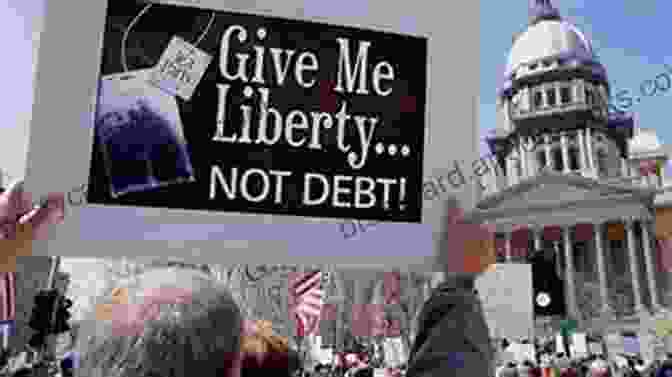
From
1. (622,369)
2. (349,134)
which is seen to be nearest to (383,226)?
(349,134)

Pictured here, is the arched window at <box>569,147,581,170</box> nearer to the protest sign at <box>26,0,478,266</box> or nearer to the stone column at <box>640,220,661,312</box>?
A: the stone column at <box>640,220,661,312</box>

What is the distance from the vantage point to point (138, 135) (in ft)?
6.44

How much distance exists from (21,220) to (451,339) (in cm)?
114

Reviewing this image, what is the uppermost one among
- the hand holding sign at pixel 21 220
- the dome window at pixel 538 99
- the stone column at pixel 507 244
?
the dome window at pixel 538 99

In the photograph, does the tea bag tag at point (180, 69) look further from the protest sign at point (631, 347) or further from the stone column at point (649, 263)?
the stone column at point (649, 263)

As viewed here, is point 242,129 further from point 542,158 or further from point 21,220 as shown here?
point 542,158

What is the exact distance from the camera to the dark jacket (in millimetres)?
1486

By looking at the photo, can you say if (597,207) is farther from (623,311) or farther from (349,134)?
(349,134)

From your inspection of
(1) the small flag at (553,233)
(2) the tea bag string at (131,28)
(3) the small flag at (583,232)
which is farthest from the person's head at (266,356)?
(3) the small flag at (583,232)

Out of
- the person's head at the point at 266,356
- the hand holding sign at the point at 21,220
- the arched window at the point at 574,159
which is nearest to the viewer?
the person's head at the point at 266,356

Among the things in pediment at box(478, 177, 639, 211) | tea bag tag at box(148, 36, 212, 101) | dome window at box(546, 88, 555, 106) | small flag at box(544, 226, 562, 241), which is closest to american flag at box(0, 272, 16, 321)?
tea bag tag at box(148, 36, 212, 101)

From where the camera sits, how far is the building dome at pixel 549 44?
216ft

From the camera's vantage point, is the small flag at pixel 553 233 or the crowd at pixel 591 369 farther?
the small flag at pixel 553 233

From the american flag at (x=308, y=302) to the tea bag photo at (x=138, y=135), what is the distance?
8.11 meters
